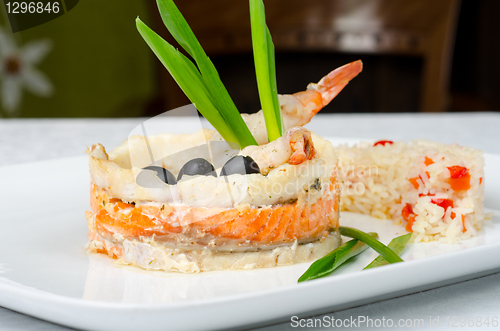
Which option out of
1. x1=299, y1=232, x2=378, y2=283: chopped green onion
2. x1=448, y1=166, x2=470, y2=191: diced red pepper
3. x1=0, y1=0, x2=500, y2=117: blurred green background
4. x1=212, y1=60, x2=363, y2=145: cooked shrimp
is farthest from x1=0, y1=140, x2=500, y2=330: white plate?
x1=0, y1=0, x2=500, y2=117: blurred green background

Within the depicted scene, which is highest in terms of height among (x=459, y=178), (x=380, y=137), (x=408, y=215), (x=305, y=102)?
(x=305, y=102)

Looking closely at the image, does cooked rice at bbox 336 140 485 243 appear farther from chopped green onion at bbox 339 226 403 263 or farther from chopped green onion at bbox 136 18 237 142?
chopped green onion at bbox 136 18 237 142

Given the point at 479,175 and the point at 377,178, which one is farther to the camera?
the point at 377,178

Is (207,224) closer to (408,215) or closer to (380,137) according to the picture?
(408,215)

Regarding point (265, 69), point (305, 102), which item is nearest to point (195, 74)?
point (265, 69)

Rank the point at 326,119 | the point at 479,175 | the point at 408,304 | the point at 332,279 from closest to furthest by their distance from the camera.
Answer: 1. the point at 332,279
2. the point at 408,304
3. the point at 479,175
4. the point at 326,119

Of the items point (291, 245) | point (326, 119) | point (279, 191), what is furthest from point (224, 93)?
point (326, 119)

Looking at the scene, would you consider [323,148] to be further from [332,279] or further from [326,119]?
[326,119]
